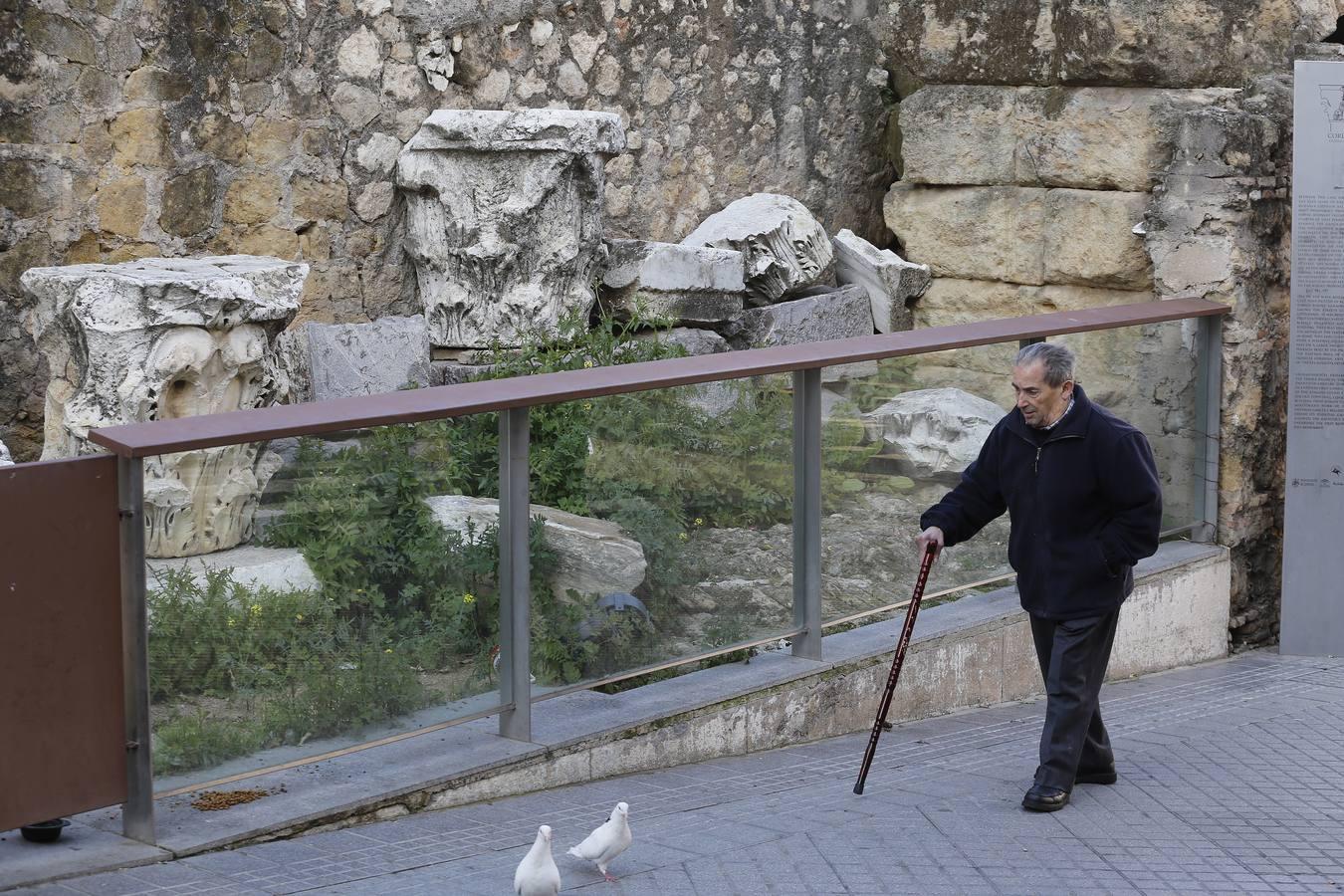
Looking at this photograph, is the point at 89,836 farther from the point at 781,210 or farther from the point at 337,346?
the point at 781,210

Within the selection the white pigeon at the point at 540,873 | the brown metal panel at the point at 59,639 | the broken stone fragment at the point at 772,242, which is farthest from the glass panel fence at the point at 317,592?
the broken stone fragment at the point at 772,242

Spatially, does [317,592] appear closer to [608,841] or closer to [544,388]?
[544,388]

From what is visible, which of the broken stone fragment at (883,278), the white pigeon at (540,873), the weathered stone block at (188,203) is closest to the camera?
the white pigeon at (540,873)

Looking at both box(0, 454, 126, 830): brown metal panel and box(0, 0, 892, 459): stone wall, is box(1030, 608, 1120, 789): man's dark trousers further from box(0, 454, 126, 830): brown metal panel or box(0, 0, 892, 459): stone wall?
box(0, 0, 892, 459): stone wall

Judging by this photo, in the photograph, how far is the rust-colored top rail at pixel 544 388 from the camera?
3861mm

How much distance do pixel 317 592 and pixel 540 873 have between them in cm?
104

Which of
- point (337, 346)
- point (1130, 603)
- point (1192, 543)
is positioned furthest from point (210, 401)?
point (1192, 543)

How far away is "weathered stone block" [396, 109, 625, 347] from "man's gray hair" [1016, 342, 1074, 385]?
3.20 m

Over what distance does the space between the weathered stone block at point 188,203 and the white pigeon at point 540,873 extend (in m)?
4.28

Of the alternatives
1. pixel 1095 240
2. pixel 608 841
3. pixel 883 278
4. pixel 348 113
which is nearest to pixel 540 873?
pixel 608 841

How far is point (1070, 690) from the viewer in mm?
4730

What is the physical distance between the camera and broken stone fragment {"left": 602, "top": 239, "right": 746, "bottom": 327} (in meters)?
7.72

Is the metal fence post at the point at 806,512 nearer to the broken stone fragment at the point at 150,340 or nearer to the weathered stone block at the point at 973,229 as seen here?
the broken stone fragment at the point at 150,340

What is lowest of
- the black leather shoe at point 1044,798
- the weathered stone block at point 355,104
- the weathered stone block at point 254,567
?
the black leather shoe at point 1044,798
